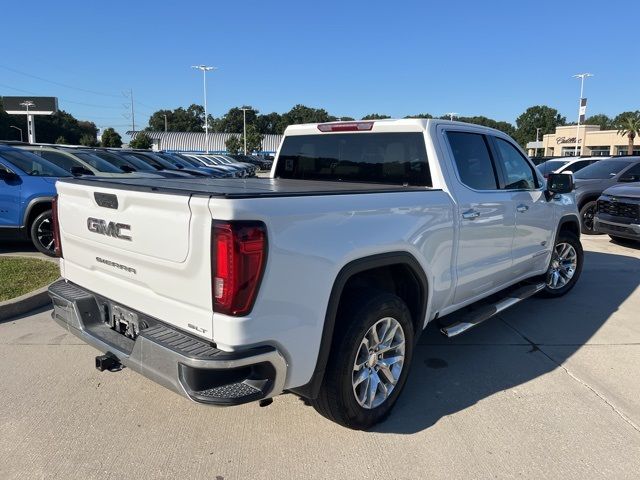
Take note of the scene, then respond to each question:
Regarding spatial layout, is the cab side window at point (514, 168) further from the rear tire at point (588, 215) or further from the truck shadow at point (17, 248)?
the rear tire at point (588, 215)

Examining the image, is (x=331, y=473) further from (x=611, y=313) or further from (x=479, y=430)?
(x=611, y=313)

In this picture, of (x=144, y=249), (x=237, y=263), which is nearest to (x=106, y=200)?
(x=144, y=249)

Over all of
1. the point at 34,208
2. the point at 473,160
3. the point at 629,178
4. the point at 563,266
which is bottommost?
the point at 563,266

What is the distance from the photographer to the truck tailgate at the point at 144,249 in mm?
2363

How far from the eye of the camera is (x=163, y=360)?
243cm

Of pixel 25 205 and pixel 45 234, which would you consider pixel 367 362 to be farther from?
pixel 25 205

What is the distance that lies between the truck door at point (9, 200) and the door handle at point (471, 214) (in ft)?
22.1

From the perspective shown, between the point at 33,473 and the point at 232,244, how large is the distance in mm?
1753

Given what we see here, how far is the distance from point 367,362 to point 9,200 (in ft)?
22.1

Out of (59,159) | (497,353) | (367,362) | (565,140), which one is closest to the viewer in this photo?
(367,362)

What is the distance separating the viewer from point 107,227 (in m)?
2.89

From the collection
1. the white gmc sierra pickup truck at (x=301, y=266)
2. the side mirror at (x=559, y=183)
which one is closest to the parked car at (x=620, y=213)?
the side mirror at (x=559, y=183)

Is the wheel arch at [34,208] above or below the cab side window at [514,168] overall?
below

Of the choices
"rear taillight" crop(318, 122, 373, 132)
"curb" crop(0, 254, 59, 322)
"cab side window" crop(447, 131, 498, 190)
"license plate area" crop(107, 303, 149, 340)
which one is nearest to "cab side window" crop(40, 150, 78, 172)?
"curb" crop(0, 254, 59, 322)
